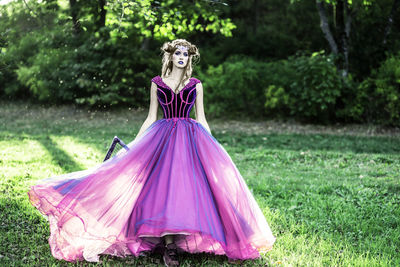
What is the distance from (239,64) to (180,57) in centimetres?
999

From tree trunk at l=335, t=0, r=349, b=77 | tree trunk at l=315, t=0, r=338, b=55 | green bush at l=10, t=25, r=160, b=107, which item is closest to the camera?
tree trunk at l=335, t=0, r=349, b=77

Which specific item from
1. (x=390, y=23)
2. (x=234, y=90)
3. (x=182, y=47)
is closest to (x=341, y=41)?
(x=390, y=23)

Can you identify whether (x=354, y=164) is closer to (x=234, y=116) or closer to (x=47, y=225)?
(x=47, y=225)

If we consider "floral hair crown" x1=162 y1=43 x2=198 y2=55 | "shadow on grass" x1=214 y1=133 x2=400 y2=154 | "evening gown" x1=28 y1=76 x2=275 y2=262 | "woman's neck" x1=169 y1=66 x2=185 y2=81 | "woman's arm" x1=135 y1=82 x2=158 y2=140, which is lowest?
"shadow on grass" x1=214 y1=133 x2=400 y2=154

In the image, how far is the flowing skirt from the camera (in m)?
3.30

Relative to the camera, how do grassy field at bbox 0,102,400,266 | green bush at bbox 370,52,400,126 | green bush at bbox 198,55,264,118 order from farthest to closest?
1. green bush at bbox 198,55,264,118
2. green bush at bbox 370,52,400,126
3. grassy field at bbox 0,102,400,266

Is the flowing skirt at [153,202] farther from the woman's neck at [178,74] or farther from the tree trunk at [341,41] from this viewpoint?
the tree trunk at [341,41]

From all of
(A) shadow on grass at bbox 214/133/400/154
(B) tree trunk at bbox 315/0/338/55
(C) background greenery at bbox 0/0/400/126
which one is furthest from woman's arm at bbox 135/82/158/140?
(B) tree trunk at bbox 315/0/338/55

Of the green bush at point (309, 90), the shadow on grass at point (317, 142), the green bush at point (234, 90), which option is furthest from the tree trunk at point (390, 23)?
the shadow on grass at point (317, 142)

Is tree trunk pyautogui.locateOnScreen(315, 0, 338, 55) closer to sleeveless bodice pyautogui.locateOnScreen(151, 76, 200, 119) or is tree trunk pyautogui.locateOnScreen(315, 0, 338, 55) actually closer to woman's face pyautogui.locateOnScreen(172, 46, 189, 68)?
woman's face pyautogui.locateOnScreen(172, 46, 189, 68)

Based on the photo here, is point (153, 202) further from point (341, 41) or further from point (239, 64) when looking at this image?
point (341, 41)

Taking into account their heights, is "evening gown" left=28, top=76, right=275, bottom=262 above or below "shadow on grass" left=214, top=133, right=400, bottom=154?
above

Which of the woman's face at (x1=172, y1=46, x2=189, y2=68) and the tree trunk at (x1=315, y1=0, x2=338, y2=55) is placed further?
the tree trunk at (x1=315, y1=0, x2=338, y2=55)

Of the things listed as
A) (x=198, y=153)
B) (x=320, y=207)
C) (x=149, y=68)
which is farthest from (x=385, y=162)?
(x=149, y=68)
